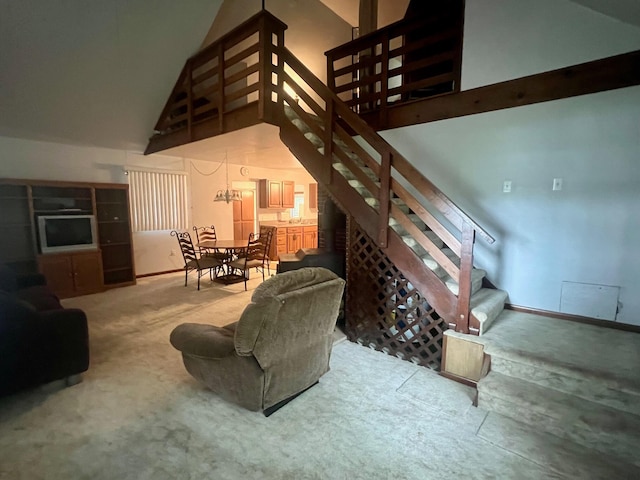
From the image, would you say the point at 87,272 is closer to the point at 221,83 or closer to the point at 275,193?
the point at 221,83

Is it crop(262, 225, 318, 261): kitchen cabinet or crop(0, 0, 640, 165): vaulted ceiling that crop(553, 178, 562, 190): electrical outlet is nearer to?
crop(0, 0, 640, 165): vaulted ceiling

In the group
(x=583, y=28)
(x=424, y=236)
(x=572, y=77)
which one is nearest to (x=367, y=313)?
(x=424, y=236)

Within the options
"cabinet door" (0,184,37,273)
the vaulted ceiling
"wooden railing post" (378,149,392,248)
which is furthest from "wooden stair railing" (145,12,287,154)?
"cabinet door" (0,184,37,273)

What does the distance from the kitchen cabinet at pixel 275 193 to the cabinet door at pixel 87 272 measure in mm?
3810

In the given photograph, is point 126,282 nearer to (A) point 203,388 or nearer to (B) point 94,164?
(B) point 94,164

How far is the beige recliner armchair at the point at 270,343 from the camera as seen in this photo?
192cm

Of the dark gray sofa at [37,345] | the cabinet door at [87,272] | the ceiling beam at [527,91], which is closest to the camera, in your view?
the dark gray sofa at [37,345]

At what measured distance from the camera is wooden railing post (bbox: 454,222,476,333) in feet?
7.93

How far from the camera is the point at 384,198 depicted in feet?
9.46

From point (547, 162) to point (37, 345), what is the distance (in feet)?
15.0

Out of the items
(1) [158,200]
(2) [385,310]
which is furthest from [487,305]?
(1) [158,200]

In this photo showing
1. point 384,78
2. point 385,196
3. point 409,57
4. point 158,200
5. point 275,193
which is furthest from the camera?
point 275,193

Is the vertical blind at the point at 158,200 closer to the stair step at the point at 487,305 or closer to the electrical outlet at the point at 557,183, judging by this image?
the stair step at the point at 487,305

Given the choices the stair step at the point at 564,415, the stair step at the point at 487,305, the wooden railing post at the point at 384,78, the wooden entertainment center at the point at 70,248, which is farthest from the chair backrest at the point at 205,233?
the stair step at the point at 564,415
